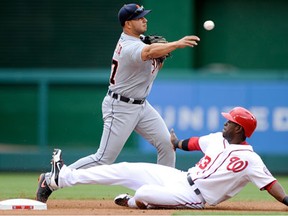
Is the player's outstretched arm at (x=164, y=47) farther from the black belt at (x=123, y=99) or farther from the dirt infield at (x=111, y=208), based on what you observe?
the dirt infield at (x=111, y=208)

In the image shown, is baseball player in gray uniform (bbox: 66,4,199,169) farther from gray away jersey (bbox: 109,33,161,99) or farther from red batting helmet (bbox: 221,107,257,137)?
red batting helmet (bbox: 221,107,257,137)

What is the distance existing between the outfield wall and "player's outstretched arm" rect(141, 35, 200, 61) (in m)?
4.98

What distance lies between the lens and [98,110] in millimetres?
13367

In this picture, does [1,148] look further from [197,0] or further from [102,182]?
[102,182]

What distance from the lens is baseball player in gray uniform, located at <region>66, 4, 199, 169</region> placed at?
8008mm

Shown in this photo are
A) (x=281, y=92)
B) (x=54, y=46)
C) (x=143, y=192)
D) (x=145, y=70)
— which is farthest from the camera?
(x=54, y=46)

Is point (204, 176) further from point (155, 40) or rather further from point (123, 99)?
point (155, 40)

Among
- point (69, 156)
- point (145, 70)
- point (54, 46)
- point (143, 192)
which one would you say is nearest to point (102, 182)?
point (143, 192)

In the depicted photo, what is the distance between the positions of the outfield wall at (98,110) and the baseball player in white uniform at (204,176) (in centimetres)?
540

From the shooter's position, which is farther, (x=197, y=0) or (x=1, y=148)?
(x=197, y=0)

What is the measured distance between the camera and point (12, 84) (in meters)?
13.7

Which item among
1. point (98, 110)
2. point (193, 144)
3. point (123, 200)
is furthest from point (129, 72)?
point (98, 110)

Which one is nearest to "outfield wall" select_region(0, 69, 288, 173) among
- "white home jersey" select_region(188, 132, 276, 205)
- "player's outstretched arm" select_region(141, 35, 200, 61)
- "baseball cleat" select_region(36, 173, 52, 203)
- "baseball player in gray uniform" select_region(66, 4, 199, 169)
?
"baseball player in gray uniform" select_region(66, 4, 199, 169)

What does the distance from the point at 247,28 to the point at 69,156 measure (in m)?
4.15
